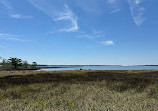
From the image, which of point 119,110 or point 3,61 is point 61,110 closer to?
point 119,110

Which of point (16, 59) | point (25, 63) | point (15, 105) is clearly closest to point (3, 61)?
point (16, 59)

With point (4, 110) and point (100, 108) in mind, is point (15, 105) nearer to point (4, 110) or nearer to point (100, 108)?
point (4, 110)

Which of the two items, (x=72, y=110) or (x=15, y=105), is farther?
(x=15, y=105)

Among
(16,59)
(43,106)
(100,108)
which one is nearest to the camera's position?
(100,108)

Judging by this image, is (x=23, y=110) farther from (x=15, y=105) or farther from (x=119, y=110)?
(x=119, y=110)

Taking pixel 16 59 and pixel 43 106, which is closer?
pixel 43 106

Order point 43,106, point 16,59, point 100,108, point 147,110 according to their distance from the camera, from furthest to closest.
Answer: point 16,59
point 43,106
point 100,108
point 147,110

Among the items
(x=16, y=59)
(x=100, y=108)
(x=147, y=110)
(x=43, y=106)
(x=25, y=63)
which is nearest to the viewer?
(x=147, y=110)

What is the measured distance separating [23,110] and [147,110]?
660 centimetres

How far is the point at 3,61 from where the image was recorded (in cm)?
9800

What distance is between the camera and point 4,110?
624cm

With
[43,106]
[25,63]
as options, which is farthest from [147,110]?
[25,63]

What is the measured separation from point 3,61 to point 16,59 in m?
11.6

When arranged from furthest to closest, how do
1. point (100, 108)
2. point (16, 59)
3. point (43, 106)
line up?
point (16, 59), point (43, 106), point (100, 108)
